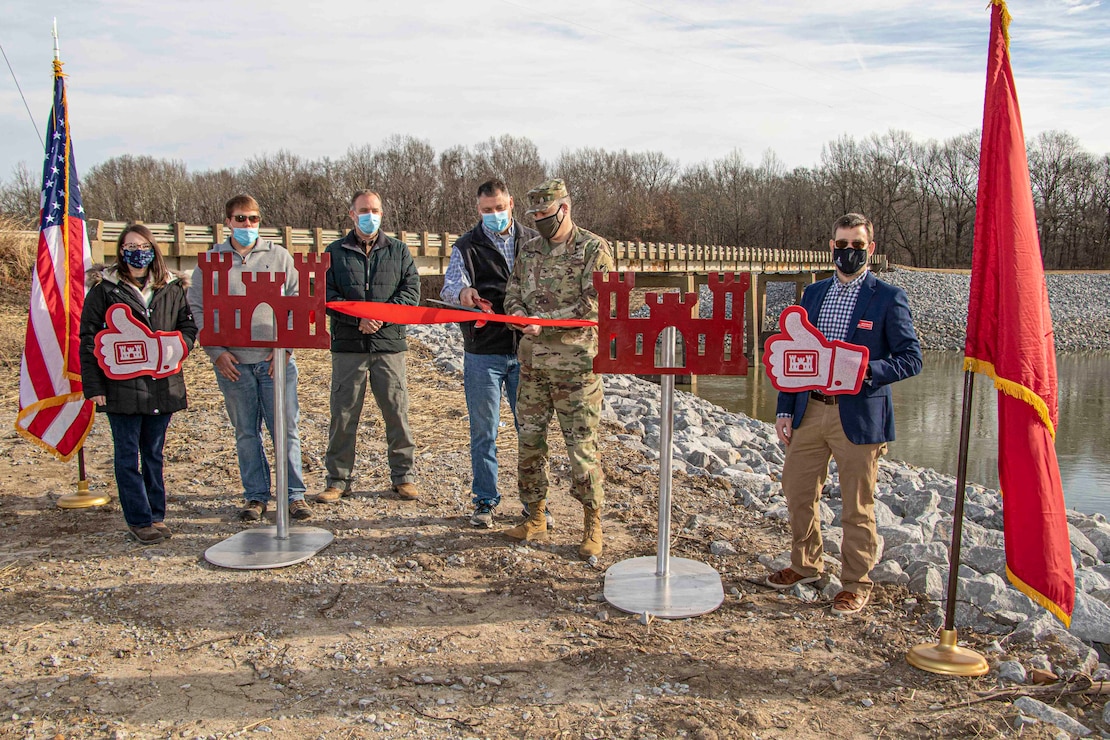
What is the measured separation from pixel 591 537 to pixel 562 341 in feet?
3.90

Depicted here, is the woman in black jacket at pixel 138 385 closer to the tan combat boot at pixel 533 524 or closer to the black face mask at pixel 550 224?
the tan combat boot at pixel 533 524

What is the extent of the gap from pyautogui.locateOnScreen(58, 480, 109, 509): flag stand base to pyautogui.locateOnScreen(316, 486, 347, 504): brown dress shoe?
5.05ft

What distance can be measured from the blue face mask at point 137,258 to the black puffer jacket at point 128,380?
0.38 ft

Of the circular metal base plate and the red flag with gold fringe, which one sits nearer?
the red flag with gold fringe

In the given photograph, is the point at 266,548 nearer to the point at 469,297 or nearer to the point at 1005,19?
the point at 469,297

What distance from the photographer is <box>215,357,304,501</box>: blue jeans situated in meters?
5.13

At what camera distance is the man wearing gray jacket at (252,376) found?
5008 millimetres

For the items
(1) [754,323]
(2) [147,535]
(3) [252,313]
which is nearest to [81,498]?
(2) [147,535]

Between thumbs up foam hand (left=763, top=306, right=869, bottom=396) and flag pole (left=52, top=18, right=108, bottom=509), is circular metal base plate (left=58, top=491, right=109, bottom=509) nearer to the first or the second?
flag pole (left=52, top=18, right=108, bottom=509)

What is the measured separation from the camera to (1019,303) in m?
3.33

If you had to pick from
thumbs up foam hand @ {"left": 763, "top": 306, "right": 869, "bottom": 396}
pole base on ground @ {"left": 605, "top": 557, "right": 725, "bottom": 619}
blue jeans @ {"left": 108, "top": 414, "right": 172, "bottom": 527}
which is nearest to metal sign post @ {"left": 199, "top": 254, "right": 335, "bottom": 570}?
blue jeans @ {"left": 108, "top": 414, "right": 172, "bottom": 527}

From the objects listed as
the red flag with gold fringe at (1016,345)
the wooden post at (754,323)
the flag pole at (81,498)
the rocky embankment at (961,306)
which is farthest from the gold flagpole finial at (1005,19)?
the rocky embankment at (961,306)

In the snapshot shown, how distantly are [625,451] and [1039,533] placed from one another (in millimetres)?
4360

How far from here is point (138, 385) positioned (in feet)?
15.5
